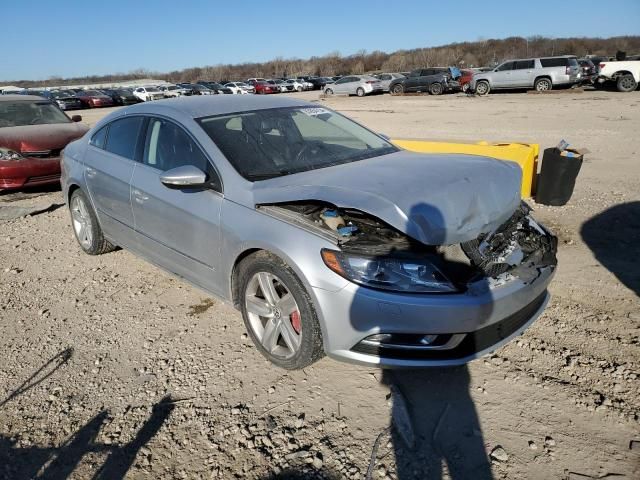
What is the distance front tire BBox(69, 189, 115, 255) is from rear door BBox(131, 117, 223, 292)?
1.10 m

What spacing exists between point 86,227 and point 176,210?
2.09 m

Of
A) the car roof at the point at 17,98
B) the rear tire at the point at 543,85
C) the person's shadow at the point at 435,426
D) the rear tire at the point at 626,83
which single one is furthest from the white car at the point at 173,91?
the person's shadow at the point at 435,426

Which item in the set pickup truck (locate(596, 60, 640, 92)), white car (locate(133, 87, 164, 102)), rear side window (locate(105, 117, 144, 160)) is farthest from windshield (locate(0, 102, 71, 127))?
white car (locate(133, 87, 164, 102))

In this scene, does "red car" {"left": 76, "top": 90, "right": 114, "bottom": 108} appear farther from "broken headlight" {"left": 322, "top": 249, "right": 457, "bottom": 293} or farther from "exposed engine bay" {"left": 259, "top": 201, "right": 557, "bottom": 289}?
"broken headlight" {"left": 322, "top": 249, "right": 457, "bottom": 293}

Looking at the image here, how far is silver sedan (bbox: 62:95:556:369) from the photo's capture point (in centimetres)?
267

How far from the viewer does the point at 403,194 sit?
2.88 meters

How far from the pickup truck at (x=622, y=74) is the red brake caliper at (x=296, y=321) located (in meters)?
25.1

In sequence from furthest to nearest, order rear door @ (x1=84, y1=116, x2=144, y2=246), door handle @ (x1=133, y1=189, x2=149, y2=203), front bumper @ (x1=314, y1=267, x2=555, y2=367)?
rear door @ (x1=84, y1=116, x2=144, y2=246)
door handle @ (x1=133, y1=189, x2=149, y2=203)
front bumper @ (x1=314, y1=267, x2=555, y2=367)

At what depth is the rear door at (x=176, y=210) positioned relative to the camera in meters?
3.40

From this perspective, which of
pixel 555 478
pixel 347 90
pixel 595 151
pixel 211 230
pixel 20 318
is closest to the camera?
pixel 555 478

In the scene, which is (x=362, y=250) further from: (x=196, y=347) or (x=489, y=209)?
(x=196, y=347)

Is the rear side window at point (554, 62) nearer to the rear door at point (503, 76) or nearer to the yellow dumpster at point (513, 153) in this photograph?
the rear door at point (503, 76)

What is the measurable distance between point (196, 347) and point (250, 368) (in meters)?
0.51

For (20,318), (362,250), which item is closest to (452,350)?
(362,250)
